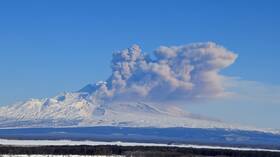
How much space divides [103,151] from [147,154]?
5.12 metres

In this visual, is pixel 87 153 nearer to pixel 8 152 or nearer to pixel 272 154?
pixel 8 152

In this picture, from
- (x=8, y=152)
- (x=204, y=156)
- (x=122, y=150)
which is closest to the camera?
(x=8, y=152)

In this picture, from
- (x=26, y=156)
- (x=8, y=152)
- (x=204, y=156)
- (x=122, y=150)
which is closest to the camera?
(x=26, y=156)

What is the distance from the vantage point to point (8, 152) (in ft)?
292

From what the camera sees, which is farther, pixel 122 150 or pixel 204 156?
pixel 122 150

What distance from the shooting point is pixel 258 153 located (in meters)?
106

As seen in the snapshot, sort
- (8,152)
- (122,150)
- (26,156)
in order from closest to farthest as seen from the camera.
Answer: (26,156)
(8,152)
(122,150)

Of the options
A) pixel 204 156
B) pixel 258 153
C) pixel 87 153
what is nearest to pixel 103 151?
pixel 87 153

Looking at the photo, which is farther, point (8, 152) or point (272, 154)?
point (272, 154)

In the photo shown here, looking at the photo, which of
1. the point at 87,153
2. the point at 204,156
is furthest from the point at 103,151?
the point at 204,156

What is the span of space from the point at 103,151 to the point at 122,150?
19.9 feet

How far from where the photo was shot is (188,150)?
349 feet

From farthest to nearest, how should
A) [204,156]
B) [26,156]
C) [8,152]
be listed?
[204,156] < [8,152] < [26,156]

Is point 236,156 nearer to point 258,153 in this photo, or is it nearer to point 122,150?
point 258,153
